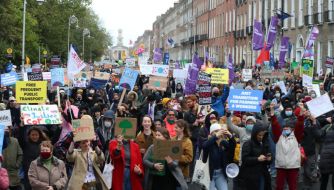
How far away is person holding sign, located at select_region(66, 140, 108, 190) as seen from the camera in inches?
329

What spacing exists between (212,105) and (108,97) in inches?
288

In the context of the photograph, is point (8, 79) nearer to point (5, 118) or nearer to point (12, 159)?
point (5, 118)

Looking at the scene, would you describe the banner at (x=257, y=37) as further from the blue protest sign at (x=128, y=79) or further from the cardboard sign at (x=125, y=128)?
the cardboard sign at (x=125, y=128)

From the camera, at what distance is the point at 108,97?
2114cm

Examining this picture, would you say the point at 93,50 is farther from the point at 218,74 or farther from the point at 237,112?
the point at 237,112

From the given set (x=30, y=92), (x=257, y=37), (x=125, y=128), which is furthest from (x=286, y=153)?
(x=257, y=37)

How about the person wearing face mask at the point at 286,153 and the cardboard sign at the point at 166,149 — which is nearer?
the cardboard sign at the point at 166,149

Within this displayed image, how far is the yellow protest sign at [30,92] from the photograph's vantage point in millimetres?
13664

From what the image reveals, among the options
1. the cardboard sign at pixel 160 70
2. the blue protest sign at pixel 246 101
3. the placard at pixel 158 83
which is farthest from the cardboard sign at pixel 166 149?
the cardboard sign at pixel 160 70

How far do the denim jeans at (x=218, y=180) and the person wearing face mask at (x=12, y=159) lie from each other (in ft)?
8.89

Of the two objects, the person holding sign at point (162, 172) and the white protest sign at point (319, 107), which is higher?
the white protest sign at point (319, 107)

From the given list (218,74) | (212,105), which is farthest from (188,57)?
(212,105)

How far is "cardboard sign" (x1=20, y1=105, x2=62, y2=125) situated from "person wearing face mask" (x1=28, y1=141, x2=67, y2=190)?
316 centimetres

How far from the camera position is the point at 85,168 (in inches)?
330
